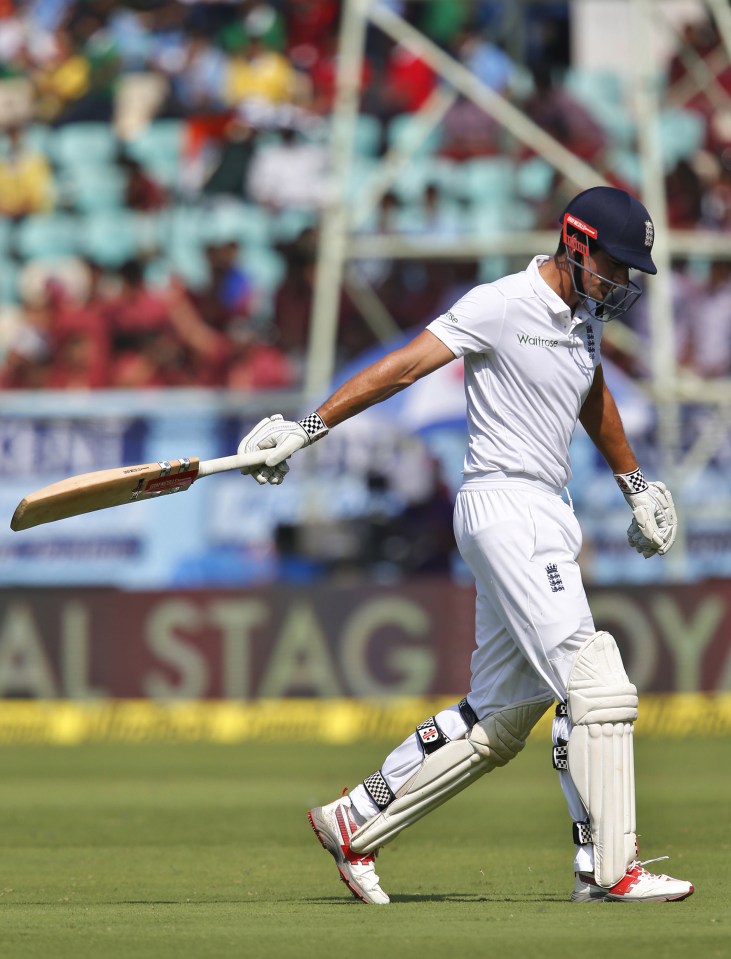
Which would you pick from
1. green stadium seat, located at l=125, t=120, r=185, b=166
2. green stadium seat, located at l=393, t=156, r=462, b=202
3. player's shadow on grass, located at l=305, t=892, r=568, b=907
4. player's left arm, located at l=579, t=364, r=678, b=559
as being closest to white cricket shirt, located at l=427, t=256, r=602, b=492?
player's left arm, located at l=579, t=364, r=678, b=559

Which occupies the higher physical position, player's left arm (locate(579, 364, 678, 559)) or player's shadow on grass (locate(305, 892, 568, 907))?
player's left arm (locate(579, 364, 678, 559))

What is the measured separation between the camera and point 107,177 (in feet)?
52.7

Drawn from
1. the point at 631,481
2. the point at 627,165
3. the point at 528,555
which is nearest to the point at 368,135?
the point at 627,165

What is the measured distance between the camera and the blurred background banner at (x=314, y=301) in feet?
38.8

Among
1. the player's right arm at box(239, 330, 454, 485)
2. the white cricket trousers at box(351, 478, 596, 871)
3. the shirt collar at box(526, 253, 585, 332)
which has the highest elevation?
the shirt collar at box(526, 253, 585, 332)

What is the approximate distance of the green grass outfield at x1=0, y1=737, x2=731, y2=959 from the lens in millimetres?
4164

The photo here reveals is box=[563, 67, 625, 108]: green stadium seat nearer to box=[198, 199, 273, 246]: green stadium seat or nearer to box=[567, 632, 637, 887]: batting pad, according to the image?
box=[198, 199, 273, 246]: green stadium seat

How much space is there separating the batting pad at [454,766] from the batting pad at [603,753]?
24 centimetres

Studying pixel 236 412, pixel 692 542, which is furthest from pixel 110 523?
pixel 692 542

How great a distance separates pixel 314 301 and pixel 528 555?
9.75m

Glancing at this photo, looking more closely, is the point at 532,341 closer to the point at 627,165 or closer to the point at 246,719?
the point at 246,719

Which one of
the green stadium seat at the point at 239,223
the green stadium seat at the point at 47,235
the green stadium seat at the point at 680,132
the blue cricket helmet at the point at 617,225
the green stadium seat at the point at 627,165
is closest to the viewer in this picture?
the blue cricket helmet at the point at 617,225

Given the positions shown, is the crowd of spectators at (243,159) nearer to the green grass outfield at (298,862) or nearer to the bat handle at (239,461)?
the green grass outfield at (298,862)

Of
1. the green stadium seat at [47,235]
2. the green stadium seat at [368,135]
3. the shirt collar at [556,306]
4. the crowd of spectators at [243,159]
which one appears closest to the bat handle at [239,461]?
the shirt collar at [556,306]
